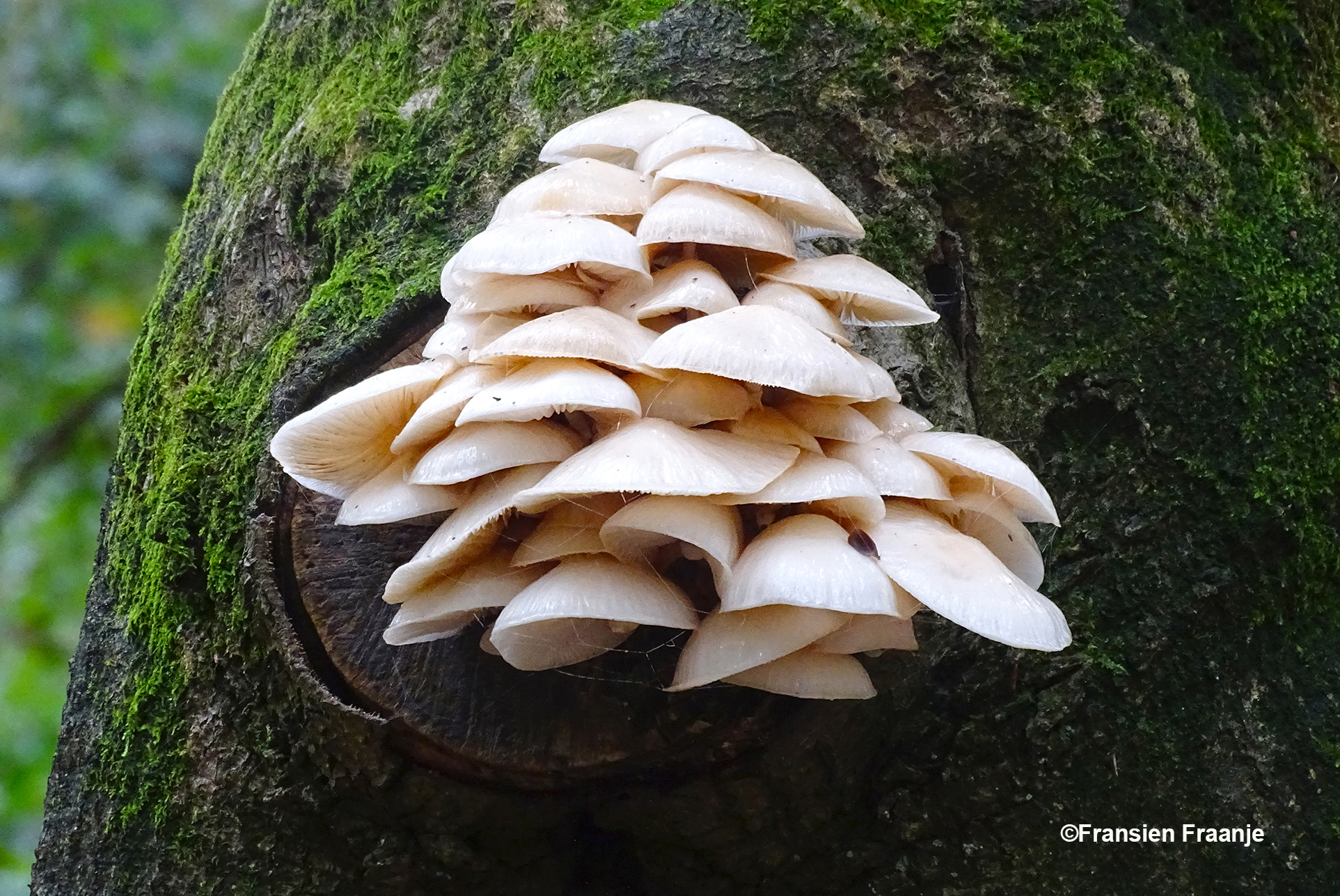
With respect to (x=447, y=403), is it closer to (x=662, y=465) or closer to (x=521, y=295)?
(x=521, y=295)

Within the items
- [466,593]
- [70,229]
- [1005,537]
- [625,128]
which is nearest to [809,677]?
[1005,537]

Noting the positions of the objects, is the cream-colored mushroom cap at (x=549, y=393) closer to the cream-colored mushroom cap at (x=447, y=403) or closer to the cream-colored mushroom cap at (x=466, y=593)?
the cream-colored mushroom cap at (x=447, y=403)

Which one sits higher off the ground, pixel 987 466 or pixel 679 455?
pixel 679 455

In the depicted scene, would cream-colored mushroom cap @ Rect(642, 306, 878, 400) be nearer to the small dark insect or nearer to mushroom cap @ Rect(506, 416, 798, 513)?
mushroom cap @ Rect(506, 416, 798, 513)

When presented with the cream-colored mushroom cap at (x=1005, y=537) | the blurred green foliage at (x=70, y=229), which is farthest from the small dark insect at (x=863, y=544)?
the blurred green foliage at (x=70, y=229)

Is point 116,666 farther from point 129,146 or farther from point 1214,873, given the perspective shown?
point 129,146

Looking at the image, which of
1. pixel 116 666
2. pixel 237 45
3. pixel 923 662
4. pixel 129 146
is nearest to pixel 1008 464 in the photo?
pixel 923 662

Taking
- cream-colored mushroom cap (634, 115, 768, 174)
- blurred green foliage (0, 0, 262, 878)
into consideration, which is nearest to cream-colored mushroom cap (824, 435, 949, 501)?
cream-colored mushroom cap (634, 115, 768, 174)
